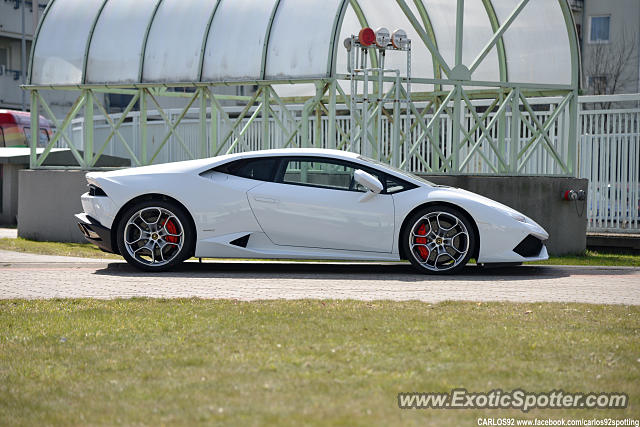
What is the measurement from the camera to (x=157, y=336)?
6.16 meters

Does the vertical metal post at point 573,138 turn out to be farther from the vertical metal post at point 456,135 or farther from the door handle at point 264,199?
the door handle at point 264,199

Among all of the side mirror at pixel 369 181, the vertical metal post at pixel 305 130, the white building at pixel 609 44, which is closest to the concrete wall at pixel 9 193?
the vertical metal post at pixel 305 130

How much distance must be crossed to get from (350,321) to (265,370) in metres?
1.62

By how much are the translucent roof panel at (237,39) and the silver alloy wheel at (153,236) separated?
5.03 meters

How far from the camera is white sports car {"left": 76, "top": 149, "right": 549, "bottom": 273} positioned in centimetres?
1036

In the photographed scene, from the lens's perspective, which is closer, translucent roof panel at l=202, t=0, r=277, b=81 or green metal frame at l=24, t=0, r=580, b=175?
green metal frame at l=24, t=0, r=580, b=175

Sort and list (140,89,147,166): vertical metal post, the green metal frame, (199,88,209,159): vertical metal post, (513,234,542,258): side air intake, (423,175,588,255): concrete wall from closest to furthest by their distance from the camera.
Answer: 1. (513,234,542,258): side air intake
2. (423,175,588,255): concrete wall
3. the green metal frame
4. (199,88,209,159): vertical metal post
5. (140,89,147,166): vertical metal post

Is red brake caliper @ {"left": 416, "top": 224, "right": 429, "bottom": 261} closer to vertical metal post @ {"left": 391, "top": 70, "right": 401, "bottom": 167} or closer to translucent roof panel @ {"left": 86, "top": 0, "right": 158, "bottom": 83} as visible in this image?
vertical metal post @ {"left": 391, "top": 70, "right": 401, "bottom": 167}

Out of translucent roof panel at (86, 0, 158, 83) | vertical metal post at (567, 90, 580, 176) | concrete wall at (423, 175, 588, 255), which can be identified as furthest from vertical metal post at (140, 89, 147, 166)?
vertical metal post at (567, 90, 580, 176)

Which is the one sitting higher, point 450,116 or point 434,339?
point 450,116

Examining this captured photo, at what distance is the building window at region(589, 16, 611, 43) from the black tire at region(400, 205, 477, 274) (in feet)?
132

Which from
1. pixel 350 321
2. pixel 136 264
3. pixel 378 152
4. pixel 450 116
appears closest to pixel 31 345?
pixel 350 321

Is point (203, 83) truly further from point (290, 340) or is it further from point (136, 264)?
point (290, 340)

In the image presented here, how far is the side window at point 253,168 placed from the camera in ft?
34.8
